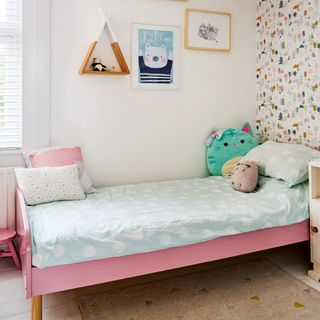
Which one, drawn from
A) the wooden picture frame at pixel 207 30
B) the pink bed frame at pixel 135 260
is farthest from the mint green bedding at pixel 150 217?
the wooden picture frame at pixel 207 30

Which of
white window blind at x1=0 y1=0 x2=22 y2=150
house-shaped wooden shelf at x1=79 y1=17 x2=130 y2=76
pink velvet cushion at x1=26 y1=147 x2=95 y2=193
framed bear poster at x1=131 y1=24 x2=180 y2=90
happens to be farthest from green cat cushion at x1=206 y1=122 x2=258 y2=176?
Answer: white window blind at x1=0 y1=0 x2=22 y2=150

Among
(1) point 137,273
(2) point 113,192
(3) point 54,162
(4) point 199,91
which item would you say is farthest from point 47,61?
(1) point 137,273

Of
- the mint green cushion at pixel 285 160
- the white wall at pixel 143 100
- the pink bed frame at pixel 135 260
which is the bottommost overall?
A: the pink bed frame at pixel 135 260

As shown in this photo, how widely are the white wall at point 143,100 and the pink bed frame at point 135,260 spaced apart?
81cm

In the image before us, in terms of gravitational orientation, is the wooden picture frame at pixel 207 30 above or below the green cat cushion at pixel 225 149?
above

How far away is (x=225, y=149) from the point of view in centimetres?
309

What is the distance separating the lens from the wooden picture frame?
3004 mm

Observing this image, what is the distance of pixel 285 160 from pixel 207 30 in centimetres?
133

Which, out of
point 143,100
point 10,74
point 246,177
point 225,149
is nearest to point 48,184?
point 10,74

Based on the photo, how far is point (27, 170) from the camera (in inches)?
91.6

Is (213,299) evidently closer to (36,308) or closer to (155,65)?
(36,308)

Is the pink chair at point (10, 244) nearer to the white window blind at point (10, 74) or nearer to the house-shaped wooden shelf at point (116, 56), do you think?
the white window blind at point (10, 74)

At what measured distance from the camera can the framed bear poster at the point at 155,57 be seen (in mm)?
2832

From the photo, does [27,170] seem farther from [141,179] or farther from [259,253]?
[259,253]
